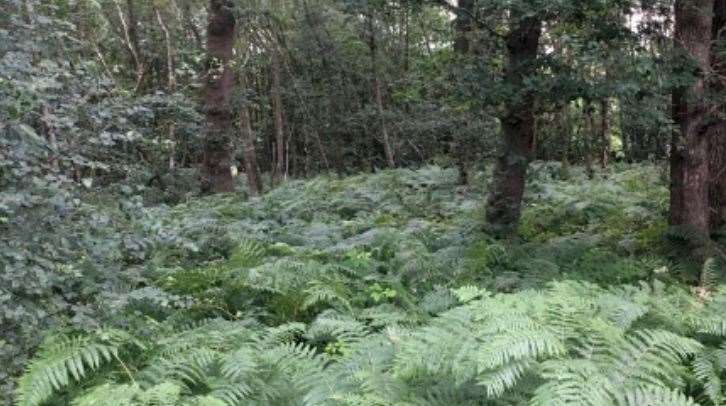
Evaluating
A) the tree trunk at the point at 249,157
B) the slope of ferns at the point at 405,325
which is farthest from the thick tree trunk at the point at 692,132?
the tree trunk at the point at 249,157

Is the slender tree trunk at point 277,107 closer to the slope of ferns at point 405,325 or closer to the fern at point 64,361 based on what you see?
the slope of ferns at point 405,325

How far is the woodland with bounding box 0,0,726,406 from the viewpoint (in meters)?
3.51

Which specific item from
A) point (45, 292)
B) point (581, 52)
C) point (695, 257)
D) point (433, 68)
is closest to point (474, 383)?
point (45, 292)

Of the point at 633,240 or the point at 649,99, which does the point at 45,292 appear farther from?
the point at 633,240

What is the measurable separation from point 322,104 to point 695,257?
13.1 meters

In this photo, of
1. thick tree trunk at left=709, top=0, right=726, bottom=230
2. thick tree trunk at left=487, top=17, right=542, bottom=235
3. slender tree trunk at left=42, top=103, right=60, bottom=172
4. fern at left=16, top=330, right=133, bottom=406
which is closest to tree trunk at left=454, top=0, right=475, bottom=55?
thick tree trunk at left=487, top=17, right=542, bottom=235

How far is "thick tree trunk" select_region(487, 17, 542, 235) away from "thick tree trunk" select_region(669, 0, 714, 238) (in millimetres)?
1399

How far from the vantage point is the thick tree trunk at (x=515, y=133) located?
6.67 metres

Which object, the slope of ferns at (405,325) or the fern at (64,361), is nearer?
the slope of ferns at (405,325)

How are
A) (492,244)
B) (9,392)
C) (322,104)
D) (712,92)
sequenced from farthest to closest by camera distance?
(322,104)
(492,244)
(712,92)
(9,392)

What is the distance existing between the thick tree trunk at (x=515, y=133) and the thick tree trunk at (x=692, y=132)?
140 centimetres

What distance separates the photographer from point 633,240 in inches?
290

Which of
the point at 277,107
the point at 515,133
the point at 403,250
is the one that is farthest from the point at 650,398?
the point at 277,107

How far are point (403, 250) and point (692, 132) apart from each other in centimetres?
310
